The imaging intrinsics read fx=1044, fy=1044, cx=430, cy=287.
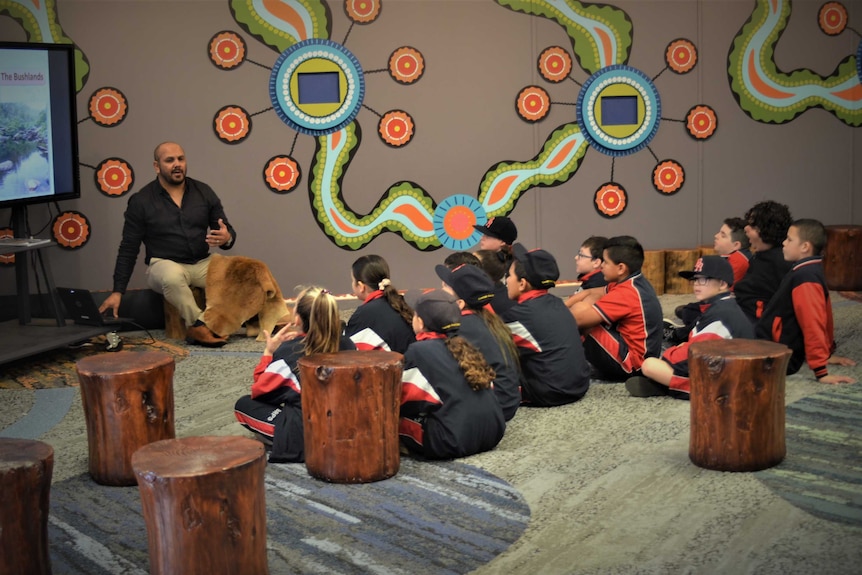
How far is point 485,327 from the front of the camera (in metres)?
4.78

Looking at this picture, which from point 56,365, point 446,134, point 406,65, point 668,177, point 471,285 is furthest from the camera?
point 668,177

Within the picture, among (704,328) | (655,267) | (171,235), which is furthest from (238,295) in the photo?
(655,267)

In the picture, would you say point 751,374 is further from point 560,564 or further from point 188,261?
point 188,261

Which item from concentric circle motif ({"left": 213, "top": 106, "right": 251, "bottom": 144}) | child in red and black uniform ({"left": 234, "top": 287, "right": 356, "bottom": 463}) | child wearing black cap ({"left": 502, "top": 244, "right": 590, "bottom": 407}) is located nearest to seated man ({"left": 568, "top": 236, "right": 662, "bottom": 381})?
child wearing black cap ({"left": 502, "top": 244, "right": 590, "bottom": 407})

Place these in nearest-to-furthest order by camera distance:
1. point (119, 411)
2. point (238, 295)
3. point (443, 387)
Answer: point (119, 411)
point (443, 387)
point (238, 295)

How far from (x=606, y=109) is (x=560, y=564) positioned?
556 centimetres

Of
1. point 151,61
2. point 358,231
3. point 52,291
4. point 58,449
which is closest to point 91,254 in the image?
point 52,291

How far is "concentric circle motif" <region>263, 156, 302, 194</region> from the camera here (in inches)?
308

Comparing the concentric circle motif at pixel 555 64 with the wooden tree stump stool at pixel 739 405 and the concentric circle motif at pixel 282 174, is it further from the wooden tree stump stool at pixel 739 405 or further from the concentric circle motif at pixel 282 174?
the wooden tree stump stool at pixel 739 405

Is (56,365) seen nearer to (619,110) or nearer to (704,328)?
(704,328)

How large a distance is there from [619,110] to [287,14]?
8.93ft

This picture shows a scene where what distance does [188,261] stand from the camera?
718cm

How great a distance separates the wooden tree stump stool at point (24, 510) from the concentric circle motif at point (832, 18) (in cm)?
757

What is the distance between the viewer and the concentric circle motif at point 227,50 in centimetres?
761
